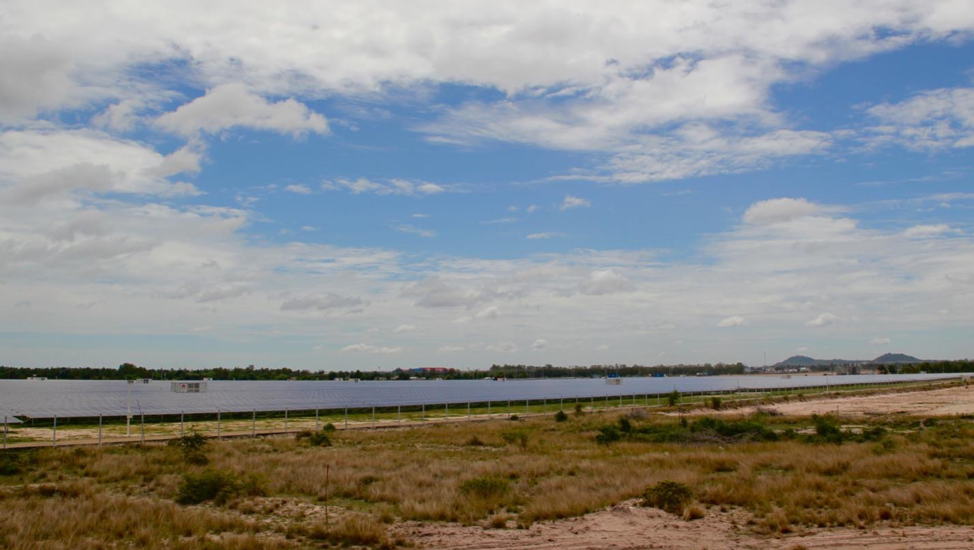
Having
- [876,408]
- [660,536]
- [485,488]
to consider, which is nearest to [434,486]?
[485,488]

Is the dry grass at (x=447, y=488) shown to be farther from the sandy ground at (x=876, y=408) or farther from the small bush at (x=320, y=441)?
the sandy ground at (x=876, y=408)

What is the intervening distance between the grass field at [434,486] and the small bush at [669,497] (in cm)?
35

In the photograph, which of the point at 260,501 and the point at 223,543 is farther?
the point at 260,501

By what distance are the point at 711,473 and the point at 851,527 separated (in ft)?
24.8

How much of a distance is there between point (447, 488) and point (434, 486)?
92 centimetres

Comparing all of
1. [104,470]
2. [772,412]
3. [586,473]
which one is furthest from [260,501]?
[772,412]

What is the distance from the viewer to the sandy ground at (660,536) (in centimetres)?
1279

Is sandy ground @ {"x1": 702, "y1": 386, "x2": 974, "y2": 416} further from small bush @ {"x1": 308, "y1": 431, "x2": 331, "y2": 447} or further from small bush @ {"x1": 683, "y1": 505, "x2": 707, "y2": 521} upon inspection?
small bush @ {"x1": 683, "y1": 505, "x2": 707, "y2": 521}

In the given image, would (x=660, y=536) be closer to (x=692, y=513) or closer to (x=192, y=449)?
(x=692, y=513)

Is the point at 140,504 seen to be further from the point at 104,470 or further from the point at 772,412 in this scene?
the point at 772,412

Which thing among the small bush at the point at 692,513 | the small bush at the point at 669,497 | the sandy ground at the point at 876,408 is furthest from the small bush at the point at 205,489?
the sandy ground at the point at 876,408

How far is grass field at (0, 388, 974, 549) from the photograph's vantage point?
1438cm

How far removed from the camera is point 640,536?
13.8 meters

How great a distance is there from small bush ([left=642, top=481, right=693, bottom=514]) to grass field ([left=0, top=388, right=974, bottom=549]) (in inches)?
13.7
